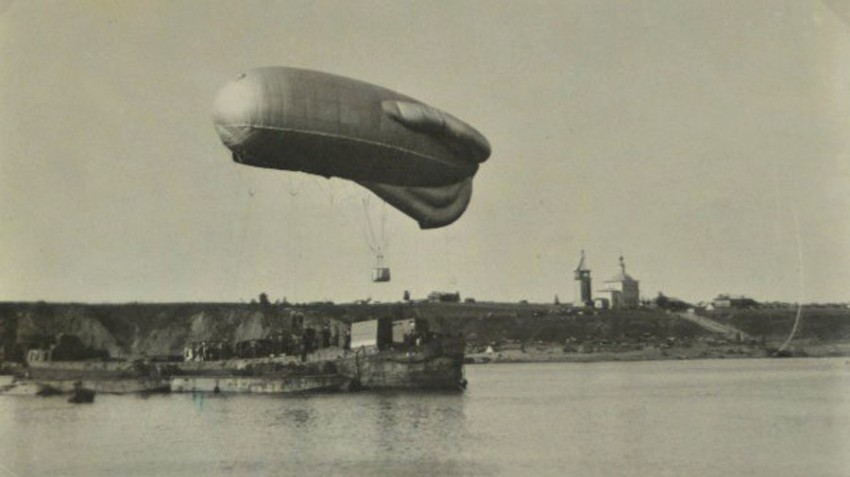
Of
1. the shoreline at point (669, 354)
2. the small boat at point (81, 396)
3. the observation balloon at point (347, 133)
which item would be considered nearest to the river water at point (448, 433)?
the small boat at point (81, 396)

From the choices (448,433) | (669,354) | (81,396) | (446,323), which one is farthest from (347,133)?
(446,323)

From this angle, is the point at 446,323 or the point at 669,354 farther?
the point at 446,323

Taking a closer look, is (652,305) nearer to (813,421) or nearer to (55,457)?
(813,421)

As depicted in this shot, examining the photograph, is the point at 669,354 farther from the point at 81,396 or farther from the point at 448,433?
the point at 448,433

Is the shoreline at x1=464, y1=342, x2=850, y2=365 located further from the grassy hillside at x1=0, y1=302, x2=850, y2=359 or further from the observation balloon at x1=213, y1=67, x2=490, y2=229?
the observation balloon at x1=213, y1=67, x2=490, y2=229

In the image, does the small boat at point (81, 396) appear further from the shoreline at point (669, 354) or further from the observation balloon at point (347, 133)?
the shoreline at point (669, 354)

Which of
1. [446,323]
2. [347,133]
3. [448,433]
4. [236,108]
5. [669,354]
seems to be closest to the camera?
[236,108]

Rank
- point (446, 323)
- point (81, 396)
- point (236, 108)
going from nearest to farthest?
1. point (236, 108)
2. point (81, 396)
3. point (446, 323)

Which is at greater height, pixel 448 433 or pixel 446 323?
pixel 446 323
